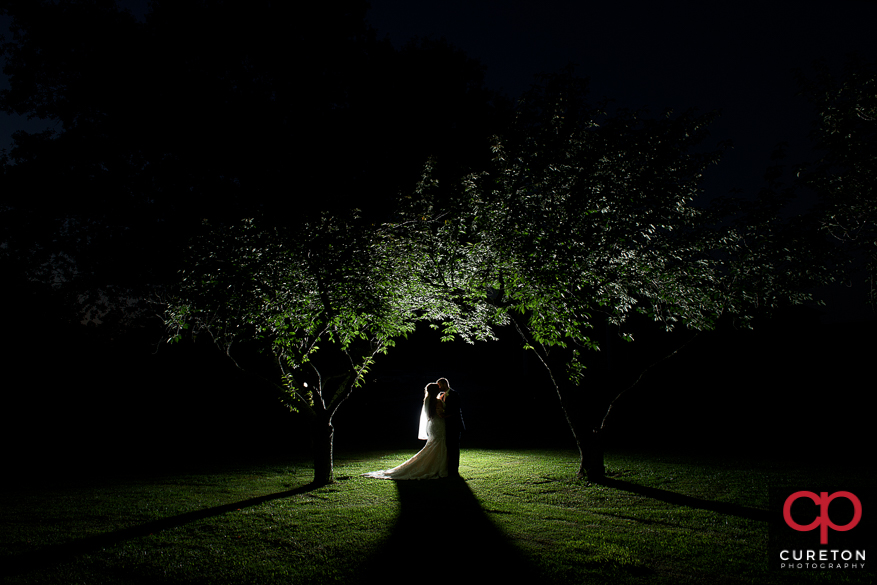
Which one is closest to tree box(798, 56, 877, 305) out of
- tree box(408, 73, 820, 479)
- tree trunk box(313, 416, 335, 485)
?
tree box(408, 73, 820, 479)

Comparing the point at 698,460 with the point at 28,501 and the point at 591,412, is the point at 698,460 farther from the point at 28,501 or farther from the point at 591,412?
the point at 28,501

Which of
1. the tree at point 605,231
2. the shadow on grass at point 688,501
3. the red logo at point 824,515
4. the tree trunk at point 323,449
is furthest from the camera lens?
the tree trunk at point 323,449

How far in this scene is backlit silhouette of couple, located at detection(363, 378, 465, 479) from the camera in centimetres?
1121

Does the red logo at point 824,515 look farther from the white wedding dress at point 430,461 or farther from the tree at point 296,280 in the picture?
the tree at point 296,280

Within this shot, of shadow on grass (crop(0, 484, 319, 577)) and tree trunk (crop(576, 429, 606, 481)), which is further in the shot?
tree trunk (crop(576, 429, 606, 481))

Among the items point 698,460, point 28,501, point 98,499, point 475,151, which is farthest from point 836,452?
point 28,501

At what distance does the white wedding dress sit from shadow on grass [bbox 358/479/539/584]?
2724 mm

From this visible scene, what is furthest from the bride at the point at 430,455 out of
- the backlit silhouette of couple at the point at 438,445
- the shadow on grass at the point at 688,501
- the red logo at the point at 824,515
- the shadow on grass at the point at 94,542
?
the red logo at the point at 824,515

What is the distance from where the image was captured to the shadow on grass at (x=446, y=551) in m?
5.08

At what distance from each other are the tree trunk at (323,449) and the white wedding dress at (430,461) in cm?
121

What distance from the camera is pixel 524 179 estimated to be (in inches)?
384

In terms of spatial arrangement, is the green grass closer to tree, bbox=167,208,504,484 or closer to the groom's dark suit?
the groom's dark suit

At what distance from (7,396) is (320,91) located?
17044 millimetres

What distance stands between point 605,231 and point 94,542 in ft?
29.7
